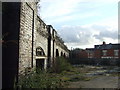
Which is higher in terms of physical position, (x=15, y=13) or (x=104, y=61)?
(x=15, y=13)

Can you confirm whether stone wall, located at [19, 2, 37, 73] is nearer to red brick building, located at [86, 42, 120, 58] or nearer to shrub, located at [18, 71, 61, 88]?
shrub, located at [18, 71, 61, 88]

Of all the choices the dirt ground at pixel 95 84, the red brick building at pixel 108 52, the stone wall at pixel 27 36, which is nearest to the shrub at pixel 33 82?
the stone wall at pixel 27 36

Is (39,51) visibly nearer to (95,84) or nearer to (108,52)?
(95,84)

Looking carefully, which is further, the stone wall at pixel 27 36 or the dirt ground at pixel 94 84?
the dirt ground at pixel 94 84

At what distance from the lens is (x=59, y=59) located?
57.8ft

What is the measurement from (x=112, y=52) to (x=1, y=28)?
175 feet

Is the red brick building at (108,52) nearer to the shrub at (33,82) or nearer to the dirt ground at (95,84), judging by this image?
the dirt ground at (95,84)

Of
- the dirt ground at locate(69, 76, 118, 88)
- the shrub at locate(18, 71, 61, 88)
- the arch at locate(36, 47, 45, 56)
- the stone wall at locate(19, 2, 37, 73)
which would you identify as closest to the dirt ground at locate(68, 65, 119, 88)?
the dirt ground at locate(69, 76, 118, 88)

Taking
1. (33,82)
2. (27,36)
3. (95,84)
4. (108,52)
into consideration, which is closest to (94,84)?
(95,84)

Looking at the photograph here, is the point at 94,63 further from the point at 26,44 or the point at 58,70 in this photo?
the point at 26,44

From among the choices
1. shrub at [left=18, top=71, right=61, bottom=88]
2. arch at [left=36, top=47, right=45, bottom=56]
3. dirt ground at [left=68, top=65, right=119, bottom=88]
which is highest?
arch at [left=36, top=47, right=45, bottom=56]

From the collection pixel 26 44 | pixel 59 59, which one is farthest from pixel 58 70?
pixel 26 44

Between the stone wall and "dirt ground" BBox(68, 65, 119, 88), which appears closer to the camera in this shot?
the stone wall

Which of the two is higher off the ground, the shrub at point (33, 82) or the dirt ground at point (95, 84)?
the shrub at point (33, 82)
